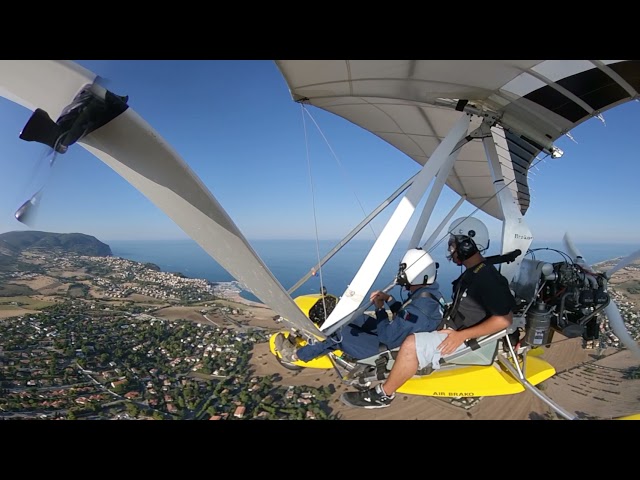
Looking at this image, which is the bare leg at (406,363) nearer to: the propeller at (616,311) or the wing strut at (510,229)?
the wing strut at (510,229)

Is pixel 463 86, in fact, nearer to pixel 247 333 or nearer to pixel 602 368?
pixel 247 333

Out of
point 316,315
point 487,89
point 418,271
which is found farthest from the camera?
point 316,315

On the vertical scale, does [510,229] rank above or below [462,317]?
above

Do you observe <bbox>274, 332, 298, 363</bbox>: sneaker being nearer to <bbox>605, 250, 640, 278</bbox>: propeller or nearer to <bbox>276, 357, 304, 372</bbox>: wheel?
<bbox>276, 357, 304, 372</bbox>: wheel

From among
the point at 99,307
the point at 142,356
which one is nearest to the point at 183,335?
the point at 142,356

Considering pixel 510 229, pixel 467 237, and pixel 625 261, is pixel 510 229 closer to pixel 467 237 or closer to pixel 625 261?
pixel 467 237

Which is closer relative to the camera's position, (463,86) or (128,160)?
(128,160)

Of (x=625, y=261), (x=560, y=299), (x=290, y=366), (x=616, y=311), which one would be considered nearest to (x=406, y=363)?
(x=290, y=366)
